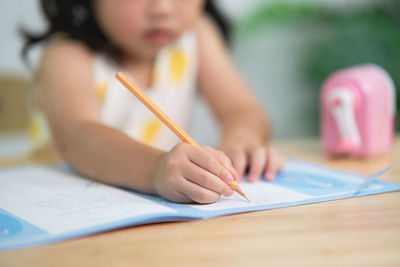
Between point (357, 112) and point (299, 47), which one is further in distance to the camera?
point (299, 47)

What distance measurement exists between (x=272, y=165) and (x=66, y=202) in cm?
25

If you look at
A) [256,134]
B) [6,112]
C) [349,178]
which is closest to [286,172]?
[349,178]

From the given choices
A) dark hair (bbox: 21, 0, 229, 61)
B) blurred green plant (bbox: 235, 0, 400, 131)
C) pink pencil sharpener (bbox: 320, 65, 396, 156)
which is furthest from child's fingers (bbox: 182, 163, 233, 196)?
blurred green plant (bbox: 235, 0, 400, 131)

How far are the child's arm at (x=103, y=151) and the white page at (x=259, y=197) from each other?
0.01 meters

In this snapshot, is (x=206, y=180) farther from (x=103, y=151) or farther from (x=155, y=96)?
(x=155, y=96)

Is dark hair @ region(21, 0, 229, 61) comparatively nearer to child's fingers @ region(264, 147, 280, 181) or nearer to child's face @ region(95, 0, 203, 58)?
child's face @ region(95, 0, 203, 58)

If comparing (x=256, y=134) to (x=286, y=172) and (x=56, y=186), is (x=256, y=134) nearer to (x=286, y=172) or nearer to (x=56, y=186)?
(x=286, y=172)

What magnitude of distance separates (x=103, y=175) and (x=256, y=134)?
301 millimetres

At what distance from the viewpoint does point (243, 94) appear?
3.13 ft

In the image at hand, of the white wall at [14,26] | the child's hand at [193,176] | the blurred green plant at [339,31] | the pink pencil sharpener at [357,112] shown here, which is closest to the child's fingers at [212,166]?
the child's hand at [193,176]

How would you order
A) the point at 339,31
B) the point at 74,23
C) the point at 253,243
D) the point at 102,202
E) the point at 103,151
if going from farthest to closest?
the point at 339,31
the point at 74,23
the point at 103,151
the point at 102,202
the point at 253,243

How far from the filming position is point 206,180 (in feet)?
1.42

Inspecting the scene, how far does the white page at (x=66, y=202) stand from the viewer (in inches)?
15.3

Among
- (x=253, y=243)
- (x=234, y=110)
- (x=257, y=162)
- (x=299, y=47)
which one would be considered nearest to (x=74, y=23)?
(x=234, y=110)
